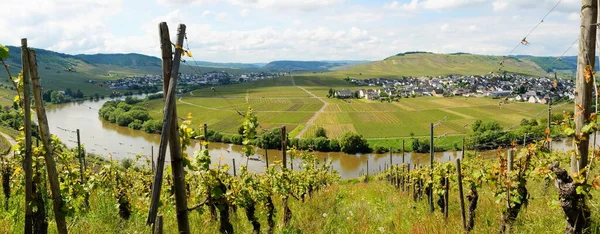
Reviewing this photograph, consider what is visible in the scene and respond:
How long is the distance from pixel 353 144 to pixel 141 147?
2783 cm

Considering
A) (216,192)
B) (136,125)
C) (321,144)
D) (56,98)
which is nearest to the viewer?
(216,192)

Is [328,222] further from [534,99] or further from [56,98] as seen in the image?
[56,98]

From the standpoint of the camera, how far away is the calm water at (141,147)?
45000 mm

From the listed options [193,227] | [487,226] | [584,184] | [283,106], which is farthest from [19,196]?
[283,106]

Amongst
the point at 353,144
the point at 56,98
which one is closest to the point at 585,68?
the point at 353,144

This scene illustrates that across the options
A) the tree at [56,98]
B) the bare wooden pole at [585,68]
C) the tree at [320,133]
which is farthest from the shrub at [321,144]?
the tree at [56,98]

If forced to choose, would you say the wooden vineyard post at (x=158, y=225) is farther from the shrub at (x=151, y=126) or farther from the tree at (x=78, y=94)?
the tree at (x=78, y=94)

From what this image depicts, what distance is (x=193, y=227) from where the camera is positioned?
19.5 feet

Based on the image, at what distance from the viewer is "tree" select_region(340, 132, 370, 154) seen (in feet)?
171

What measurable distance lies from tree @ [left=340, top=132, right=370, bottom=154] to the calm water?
1.06 metres

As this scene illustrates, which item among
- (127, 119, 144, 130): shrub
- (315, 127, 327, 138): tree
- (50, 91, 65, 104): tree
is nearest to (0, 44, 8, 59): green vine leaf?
(315, 127, 327, 138): tree

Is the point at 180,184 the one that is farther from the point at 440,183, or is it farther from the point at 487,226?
the point at 440,183

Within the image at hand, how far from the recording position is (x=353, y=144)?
52.3 metres

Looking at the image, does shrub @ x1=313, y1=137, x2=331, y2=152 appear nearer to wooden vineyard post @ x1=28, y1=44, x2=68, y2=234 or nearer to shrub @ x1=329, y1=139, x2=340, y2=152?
shrub @ x1=329, y1=139, x2=340, y2=152
